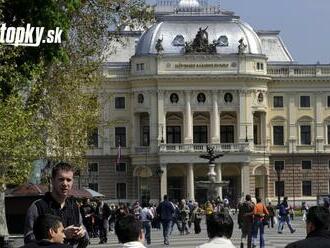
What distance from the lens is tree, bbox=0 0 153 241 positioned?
28.3 metres

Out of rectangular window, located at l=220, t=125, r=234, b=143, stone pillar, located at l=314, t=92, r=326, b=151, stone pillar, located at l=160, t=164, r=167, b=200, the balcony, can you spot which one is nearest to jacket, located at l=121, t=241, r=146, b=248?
stone pillar, located at l=160, t=164, r=167, b=200

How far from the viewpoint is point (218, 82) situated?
363 ft

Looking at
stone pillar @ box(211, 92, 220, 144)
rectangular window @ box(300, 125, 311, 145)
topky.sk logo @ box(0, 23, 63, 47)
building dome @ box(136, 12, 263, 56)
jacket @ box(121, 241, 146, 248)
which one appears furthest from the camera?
rectangular window @ box(300, 125, 311, 145)

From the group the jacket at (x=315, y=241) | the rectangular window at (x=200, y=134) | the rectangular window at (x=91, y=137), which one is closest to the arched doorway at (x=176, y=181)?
the rectangular window at (x=200, y=134)

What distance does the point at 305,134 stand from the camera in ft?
372

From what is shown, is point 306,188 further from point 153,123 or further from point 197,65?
point 153,123

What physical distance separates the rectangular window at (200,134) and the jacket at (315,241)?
100479 millimetres

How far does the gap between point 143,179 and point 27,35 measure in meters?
79.4

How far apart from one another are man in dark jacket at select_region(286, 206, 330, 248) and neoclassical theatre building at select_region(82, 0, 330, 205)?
95.9m

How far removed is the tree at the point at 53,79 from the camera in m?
28.3

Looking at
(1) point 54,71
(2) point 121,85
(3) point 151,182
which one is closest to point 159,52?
(2) point 121,85

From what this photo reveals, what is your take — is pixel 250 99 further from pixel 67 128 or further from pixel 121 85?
pixel 67 128

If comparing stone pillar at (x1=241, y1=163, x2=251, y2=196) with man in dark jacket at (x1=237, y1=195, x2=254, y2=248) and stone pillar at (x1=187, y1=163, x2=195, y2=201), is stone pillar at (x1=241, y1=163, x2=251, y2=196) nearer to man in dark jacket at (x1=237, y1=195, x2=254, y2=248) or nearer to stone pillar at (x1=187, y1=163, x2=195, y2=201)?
stone pillar at (x1=187, y1=163, x2=195, y2=201)

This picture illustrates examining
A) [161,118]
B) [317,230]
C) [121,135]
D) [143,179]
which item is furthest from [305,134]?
[317,230]
